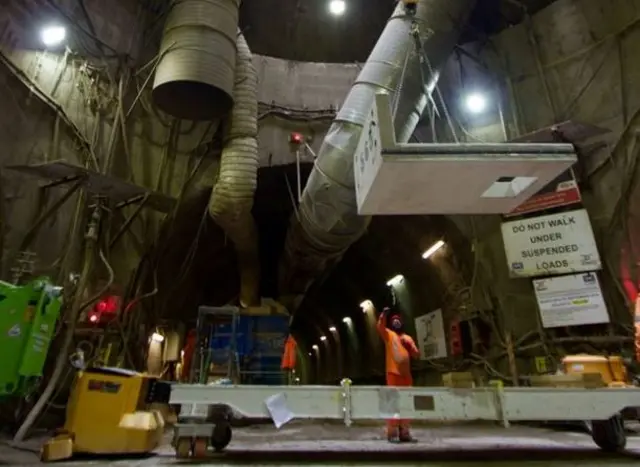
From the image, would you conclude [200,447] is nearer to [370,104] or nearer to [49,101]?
[370,104]

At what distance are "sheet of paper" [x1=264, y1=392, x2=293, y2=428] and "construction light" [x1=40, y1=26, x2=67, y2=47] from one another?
630cm

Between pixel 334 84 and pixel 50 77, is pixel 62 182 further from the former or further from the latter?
pixel 334 84

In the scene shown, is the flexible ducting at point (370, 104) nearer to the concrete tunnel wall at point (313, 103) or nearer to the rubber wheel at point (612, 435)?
the concrete tunnel wall at point (313, 103)

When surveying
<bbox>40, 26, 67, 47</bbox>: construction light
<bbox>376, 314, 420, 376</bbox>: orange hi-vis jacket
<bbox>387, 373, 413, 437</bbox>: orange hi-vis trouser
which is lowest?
<bbox>387, 373, 413, 437</bbox>: orange hi-vis trouser

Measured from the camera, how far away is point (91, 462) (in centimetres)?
370

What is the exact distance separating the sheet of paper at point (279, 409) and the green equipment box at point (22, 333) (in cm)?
207

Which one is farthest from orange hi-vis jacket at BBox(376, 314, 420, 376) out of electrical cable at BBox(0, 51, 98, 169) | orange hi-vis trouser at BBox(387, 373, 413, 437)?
electrical cable at BBox(0, 51, 98, 169)

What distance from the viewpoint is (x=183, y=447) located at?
3.66 metres

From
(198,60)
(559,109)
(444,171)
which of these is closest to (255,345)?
(198,60)

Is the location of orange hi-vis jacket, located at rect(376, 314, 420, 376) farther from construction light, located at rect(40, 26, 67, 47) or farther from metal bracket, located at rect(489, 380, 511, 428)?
construction light, located at rect(40, 26, 67, 47)

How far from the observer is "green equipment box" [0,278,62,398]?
3764mm

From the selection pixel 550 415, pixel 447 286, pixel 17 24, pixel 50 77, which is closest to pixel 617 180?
pixel 447 286

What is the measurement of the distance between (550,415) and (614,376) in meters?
2.14

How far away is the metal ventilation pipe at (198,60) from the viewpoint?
6.00 meters
